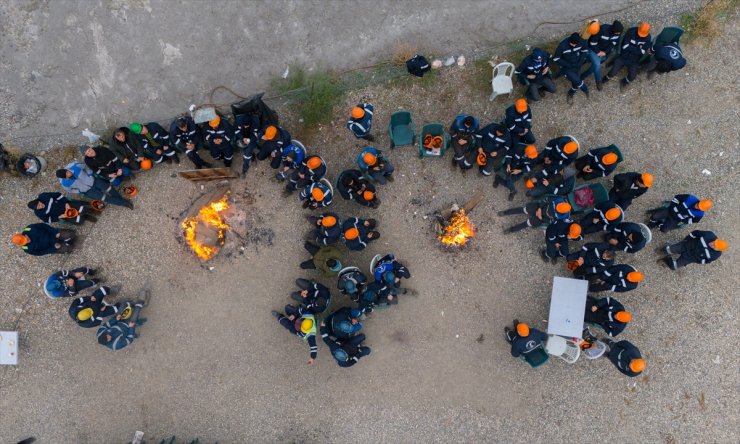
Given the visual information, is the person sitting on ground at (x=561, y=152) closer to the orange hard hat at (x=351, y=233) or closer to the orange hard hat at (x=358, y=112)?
the orange hard hat at (x=358, y=112)

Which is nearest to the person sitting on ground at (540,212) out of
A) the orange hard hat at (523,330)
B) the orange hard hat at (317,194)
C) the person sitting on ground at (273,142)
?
the orange hard hat at (523,330)

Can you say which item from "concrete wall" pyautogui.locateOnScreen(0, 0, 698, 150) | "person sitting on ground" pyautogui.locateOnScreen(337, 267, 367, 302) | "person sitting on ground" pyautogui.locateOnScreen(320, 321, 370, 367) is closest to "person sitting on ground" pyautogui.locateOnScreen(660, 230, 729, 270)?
"concrete wall" pyautogui.locateOnScreen(0, 0, 698, 150)

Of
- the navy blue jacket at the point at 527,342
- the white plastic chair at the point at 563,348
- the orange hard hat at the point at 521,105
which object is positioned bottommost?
the white plastic chair at the point at 563,348

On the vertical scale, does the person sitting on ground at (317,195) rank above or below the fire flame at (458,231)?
above

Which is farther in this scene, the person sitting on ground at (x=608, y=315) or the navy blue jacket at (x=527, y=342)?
the navy blue jacket at (x=527, y=342)

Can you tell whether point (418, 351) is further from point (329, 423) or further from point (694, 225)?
point (694, 225)
